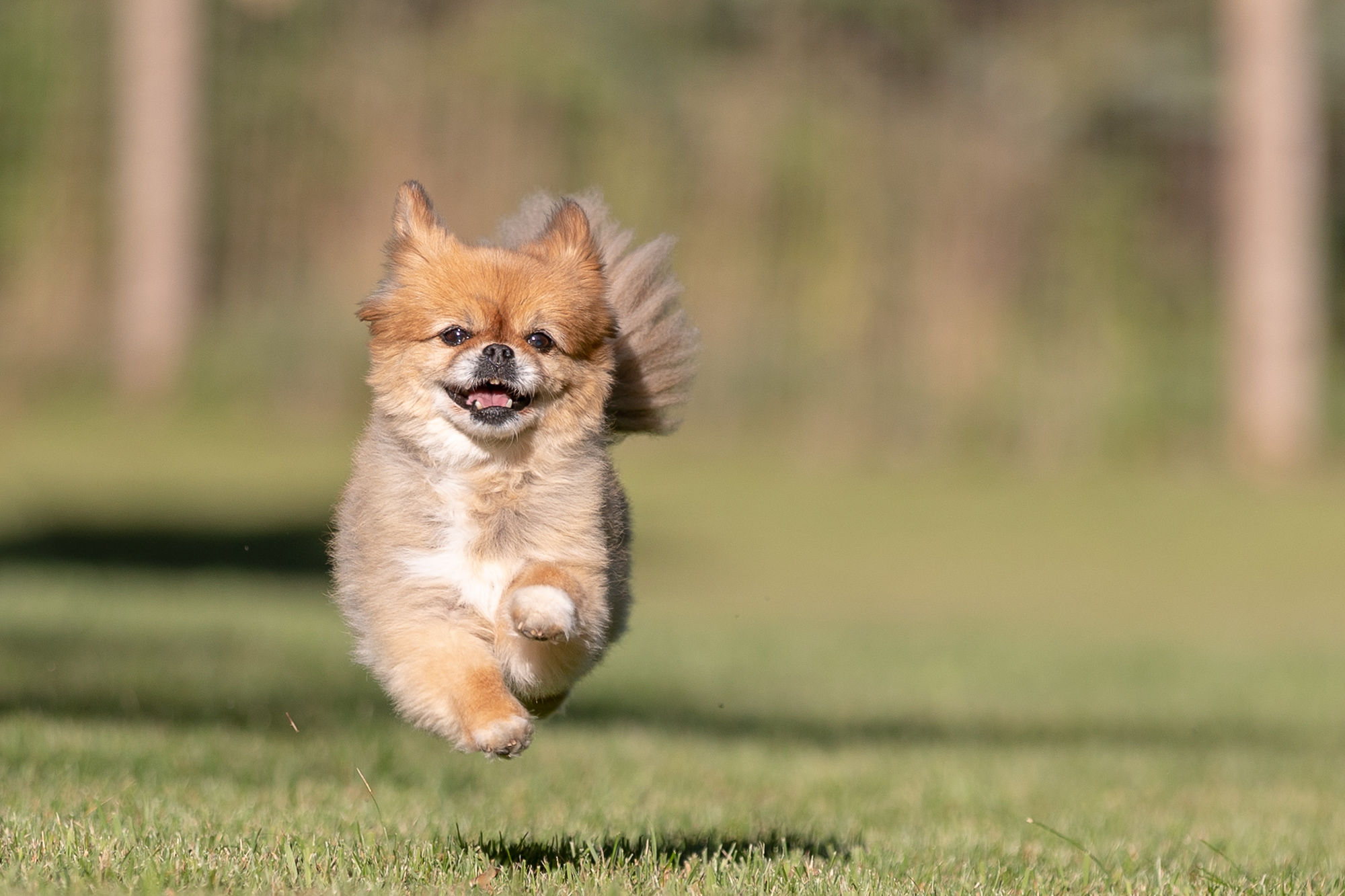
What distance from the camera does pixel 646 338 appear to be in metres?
4.75

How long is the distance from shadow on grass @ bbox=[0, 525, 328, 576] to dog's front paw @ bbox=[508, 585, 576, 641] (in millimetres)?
14200

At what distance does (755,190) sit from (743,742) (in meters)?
16.7

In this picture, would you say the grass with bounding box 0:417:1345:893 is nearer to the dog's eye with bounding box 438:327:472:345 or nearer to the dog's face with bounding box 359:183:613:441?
the dog's face with bounding box 359:183:613:441

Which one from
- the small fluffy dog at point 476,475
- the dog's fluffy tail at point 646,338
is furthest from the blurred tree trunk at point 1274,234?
the small fluffy dog at point 476,475

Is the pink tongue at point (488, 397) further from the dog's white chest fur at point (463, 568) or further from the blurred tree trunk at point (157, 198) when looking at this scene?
the blurred tree trunk at point (157, 198)

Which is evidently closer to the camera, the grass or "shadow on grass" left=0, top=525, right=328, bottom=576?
the grass

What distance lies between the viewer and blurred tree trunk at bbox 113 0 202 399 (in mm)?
22094

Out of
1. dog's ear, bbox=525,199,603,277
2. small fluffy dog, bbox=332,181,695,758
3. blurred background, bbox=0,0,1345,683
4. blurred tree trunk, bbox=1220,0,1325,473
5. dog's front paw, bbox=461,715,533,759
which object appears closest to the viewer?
dog's front paw, bbox=461,715,533,759

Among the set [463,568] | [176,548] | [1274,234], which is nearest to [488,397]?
[463,568]

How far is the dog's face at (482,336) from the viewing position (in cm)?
410

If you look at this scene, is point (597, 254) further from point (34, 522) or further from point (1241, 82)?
point (1241, 82)

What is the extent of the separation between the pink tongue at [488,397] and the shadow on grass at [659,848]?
115 centimetres

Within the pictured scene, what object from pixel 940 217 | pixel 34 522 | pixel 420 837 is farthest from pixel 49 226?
pixel 420 837

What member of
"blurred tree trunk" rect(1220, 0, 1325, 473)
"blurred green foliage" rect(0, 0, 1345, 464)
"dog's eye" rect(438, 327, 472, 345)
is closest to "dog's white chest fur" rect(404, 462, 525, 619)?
"dog's eye" rect(438, 327, 472, 345)
